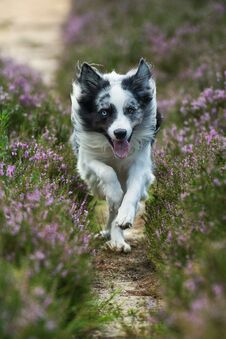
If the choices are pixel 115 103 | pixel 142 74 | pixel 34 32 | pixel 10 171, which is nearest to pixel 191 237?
pixel 10 171

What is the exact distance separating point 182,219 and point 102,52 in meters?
9.69

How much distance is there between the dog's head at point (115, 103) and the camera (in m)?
5.70

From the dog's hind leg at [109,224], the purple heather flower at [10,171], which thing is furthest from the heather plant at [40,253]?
the dog's hind leg at [109,224]

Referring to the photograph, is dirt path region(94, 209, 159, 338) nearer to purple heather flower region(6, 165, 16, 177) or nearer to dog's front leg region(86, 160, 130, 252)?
dog's front leg region(86, 160, 130, 252)

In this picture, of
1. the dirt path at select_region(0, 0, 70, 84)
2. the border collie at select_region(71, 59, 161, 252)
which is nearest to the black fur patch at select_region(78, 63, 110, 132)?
the border collie at select_region(71, 59, 161, 252)

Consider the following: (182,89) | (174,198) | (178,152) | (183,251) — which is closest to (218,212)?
(183,251)

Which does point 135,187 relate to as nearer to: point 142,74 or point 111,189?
point 111,189

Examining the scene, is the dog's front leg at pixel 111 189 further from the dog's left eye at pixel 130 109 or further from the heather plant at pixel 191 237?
the dog's left eye at pixel 130 109

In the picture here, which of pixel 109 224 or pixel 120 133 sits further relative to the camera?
pixel 109 224

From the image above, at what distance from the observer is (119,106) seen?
18.7ft

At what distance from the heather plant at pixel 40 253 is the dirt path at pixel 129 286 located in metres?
0.18

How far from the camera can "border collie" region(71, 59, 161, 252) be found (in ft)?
18.8

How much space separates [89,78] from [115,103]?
41 centimetres

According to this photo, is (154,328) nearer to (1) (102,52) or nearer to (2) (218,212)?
(2) (218,212)
